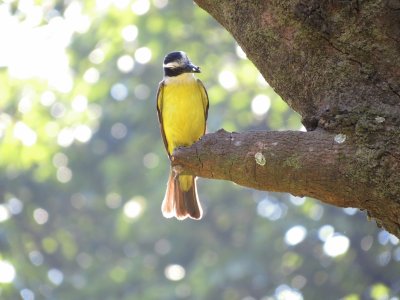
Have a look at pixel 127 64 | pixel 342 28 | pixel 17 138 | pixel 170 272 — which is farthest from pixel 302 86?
pixel 170 272

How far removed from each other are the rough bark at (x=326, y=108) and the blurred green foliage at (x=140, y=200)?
2837 millimetres

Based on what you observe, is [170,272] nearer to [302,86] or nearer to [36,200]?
[36,200]

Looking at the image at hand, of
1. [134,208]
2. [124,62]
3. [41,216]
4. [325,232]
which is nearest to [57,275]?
[134,208]

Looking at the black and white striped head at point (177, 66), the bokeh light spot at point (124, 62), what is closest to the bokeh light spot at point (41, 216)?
the bokeh light spot at point (124, 62)

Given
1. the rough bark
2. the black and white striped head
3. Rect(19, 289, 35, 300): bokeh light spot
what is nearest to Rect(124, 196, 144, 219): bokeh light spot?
Rect(19, 289, 35, 300): bokeh light spot

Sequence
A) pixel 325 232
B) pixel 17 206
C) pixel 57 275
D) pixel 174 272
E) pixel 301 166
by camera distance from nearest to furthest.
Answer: pixel 301 166, pixel 325 232, pixel 57 275, pixel 174 272, pixel 17 206

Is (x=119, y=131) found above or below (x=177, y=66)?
below

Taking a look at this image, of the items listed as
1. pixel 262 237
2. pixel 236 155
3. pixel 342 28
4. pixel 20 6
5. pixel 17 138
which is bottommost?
pixel 262 237

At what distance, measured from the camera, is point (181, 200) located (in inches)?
220

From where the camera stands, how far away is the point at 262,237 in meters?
10.1

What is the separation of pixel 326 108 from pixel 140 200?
9492 mm

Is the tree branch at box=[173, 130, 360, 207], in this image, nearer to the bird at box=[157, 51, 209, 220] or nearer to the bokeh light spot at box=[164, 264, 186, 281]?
the bird at box=[157, 51, 209, 220]

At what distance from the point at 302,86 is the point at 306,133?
0.27 metres

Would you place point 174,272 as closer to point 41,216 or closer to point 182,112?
point 41,216
